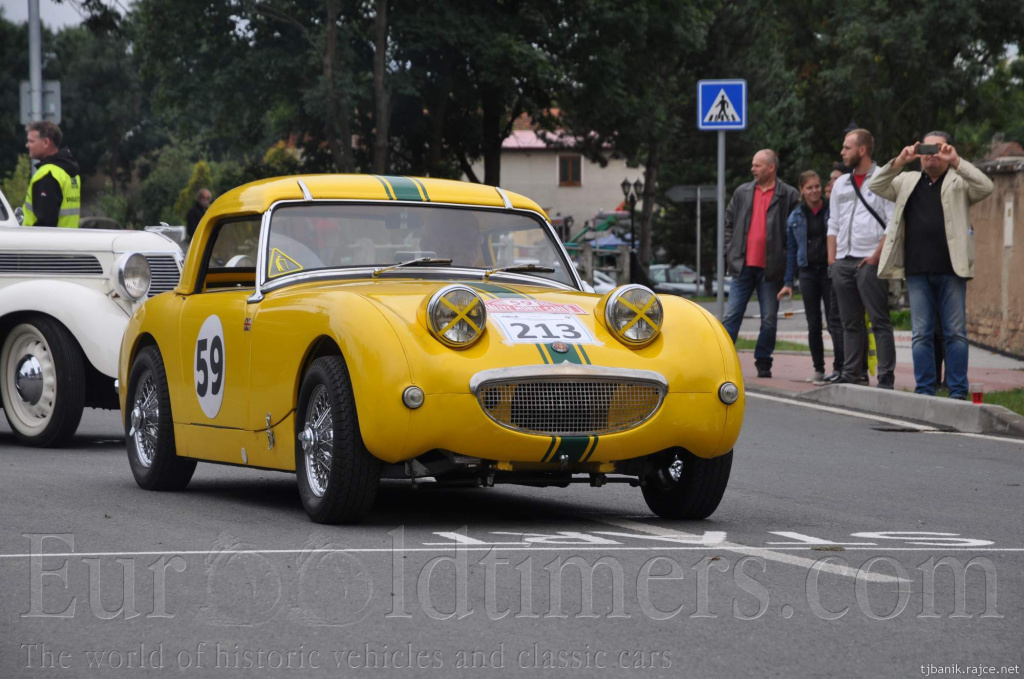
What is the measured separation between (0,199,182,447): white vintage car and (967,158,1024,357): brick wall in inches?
425

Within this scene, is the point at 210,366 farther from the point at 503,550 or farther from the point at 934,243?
the point at 934,243

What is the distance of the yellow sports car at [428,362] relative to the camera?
6559 mm

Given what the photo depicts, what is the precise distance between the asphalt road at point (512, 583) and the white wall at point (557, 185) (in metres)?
90.4

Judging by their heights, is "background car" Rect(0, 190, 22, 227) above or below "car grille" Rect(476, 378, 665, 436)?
above

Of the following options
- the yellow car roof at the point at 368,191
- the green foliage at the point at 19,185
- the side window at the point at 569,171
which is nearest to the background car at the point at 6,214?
the yellow car roof at the point at 368,191

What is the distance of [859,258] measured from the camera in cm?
1406

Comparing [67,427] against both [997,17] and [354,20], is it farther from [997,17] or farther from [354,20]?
[997,17]

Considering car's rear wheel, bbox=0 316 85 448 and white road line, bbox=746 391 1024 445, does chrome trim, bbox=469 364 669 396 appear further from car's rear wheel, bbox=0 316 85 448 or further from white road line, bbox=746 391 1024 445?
white road line, bbox=746 391 1024 445

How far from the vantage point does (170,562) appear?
5992 millimetres

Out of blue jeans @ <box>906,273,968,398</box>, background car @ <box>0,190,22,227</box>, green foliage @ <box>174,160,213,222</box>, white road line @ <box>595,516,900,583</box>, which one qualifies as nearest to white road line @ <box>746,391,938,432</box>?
blue jeans @ <box>906,273,968,398</box>

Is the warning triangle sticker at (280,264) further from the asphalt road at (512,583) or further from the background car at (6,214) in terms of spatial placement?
the background car at (6,214)

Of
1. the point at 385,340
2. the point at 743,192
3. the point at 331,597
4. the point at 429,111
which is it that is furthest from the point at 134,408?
the point at 429,111

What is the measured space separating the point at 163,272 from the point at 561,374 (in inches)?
213

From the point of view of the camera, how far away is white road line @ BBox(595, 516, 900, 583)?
5762mm
